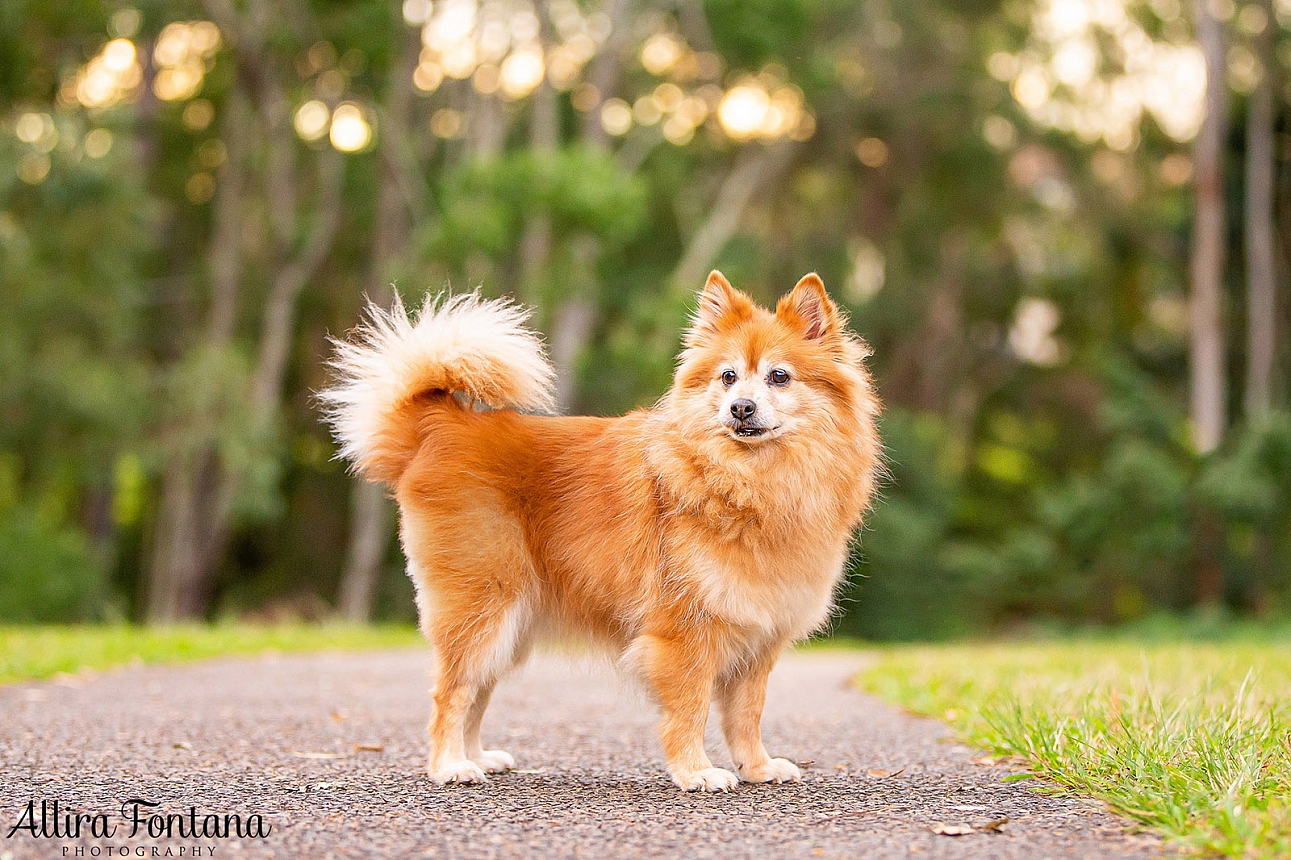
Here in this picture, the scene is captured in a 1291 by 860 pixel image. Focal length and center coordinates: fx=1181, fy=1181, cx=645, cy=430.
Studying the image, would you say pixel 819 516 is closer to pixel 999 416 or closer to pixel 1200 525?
pixel 1200 525

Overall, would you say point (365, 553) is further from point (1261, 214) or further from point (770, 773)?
point (1261, 214)

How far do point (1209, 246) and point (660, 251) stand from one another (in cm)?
1046

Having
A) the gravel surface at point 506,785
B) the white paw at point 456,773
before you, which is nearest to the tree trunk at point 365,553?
the gravel surface at point 506,785

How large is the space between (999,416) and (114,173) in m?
20.1

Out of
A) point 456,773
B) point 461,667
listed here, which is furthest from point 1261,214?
point 456,773

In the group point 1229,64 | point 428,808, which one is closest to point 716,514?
point 428,808

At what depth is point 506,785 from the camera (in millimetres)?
4512

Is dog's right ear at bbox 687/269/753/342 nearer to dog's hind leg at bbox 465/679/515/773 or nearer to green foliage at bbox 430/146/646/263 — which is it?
dog's hind leg at bbox 465/679/515/773

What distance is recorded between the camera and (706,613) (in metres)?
4.49

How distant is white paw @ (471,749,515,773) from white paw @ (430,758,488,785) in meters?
0.32

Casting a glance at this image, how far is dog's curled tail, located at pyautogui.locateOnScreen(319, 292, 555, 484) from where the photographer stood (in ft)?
16.4

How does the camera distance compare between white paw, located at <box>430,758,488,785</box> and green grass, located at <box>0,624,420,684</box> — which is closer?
white paw, located at <box>430,758,488,785</box>

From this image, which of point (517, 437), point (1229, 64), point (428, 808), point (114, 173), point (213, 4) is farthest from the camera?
point (1229, 64)

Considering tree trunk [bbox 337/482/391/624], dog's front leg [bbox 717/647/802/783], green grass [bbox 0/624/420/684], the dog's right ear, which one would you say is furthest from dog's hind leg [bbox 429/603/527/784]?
tree trunk [bbox 337/482/391/624]
